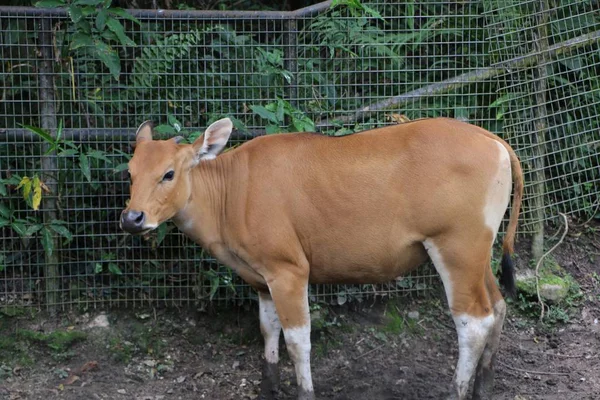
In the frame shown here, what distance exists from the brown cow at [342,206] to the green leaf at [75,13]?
111 centimetres

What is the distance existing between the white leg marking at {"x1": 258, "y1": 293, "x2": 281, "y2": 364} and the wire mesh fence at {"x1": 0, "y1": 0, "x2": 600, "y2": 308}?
2.50 ft

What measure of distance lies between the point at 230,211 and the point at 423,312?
2592mm

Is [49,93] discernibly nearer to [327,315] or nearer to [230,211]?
[230,211]

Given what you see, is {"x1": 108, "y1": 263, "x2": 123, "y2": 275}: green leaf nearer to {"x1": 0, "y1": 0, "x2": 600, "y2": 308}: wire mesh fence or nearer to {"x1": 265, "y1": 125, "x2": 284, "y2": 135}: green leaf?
{"x1": 0, "y1": 0, "x2": 600, "y2": 308}: wire mesh fence

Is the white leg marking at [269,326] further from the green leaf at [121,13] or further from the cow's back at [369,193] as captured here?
the green leaf at [121,13]

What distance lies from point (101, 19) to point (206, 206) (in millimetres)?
1828

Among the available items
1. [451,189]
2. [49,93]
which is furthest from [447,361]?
[49,93]

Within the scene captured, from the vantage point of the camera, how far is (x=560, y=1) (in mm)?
9039

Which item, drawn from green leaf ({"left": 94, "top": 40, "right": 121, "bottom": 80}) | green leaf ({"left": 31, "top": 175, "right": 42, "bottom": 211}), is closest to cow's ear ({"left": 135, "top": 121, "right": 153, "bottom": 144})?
green leaf ({"left": 94, "top": 40, "right": 121, "bottom": 80})

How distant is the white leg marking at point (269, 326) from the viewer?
7410 mm

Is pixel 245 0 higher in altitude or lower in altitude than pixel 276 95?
higher

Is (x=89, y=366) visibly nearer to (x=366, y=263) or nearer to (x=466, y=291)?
(x=366, y=263)

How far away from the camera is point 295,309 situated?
271 inches

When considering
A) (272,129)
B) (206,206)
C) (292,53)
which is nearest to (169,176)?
(206,206)
